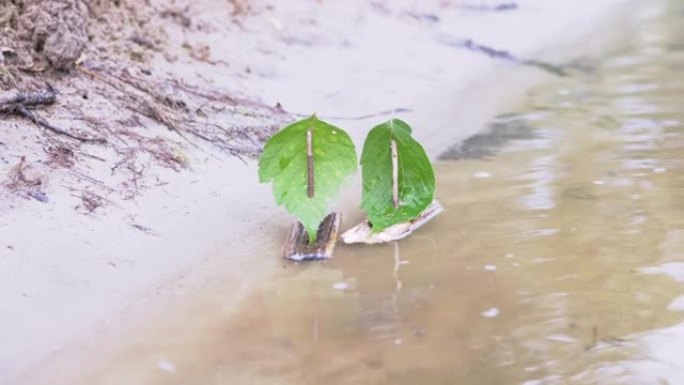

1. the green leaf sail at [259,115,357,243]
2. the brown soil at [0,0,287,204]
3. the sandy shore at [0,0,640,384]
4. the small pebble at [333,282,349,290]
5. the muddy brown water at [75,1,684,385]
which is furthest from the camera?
the brown soil at [0,0,287,204]

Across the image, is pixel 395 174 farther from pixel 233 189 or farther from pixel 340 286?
pixel 233 189

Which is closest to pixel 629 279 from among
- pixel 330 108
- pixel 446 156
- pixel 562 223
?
pixel 562 223

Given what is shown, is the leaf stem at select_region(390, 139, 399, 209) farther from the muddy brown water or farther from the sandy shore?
the sandy shore

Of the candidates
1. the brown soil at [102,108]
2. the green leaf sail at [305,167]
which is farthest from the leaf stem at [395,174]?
the brown soil at [102,108]

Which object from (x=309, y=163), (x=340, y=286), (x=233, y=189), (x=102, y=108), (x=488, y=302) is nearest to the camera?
(x=488, y=302)

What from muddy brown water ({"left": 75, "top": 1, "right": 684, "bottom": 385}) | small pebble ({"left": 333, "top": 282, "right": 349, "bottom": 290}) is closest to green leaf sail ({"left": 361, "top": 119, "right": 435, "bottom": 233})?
muddy brown water ({"left": 75, "top": 1, "right": 684, "bottom": 385})

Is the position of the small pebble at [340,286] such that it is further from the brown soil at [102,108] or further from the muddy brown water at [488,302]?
the brown soil at [102,108]

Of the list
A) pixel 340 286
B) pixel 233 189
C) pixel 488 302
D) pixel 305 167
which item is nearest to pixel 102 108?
pixel 233 189

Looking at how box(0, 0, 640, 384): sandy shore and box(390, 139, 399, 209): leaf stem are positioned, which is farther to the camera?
box(390, 139, 399, 209): leaf stem
